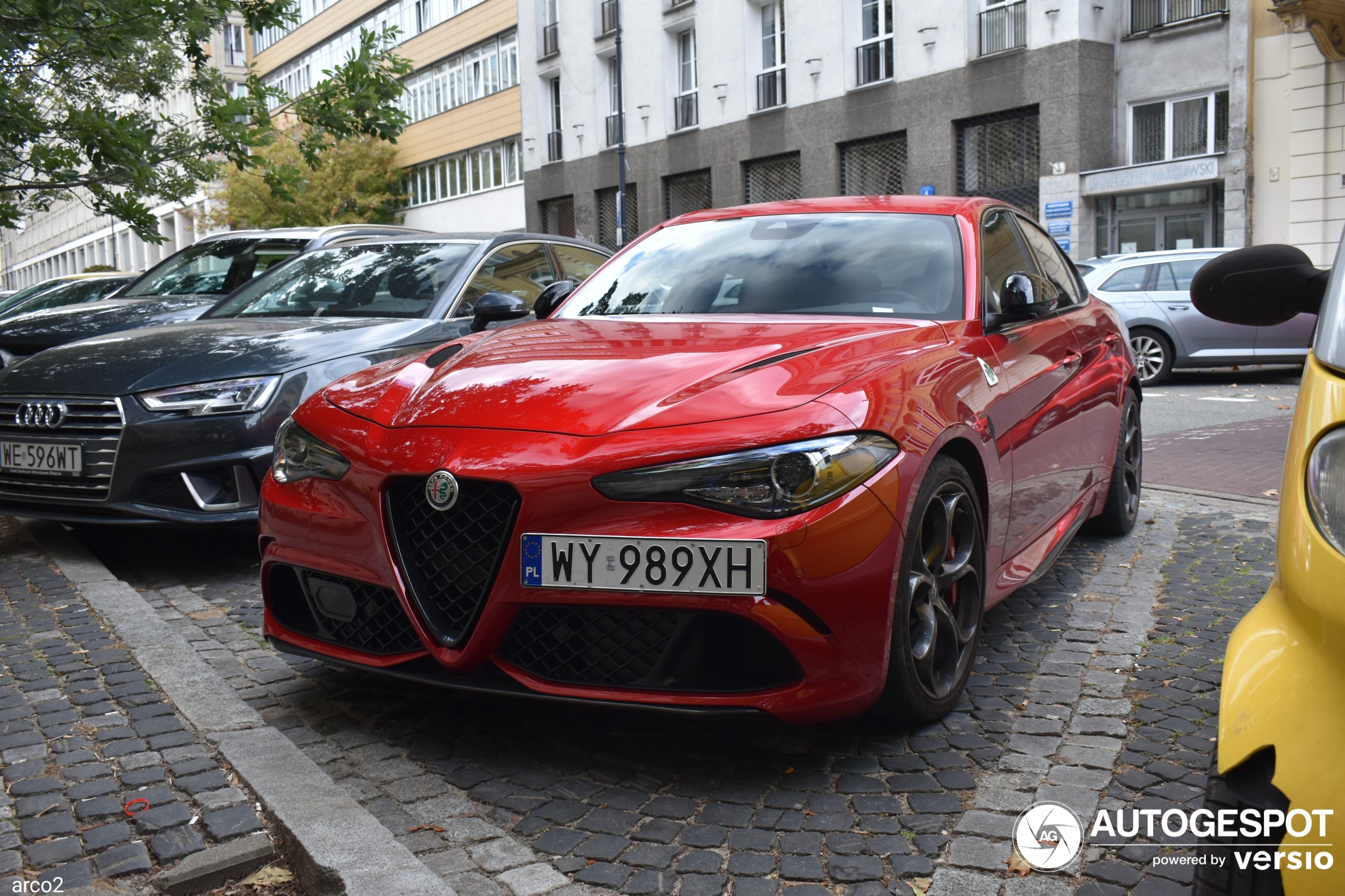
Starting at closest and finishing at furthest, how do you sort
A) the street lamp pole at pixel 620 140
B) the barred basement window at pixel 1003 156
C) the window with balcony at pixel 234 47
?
the barred basement window at pixel 1003 156 → the street lamp pole at pixel 620 140 → the window with balcony at pixel 234 47

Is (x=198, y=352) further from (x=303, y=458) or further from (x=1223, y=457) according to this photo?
(x=1223, y=457)

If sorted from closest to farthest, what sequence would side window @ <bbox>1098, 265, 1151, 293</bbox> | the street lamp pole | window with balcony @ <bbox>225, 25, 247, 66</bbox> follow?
side window @ <bbox>1098, 265, 1151, 293</bbox>
the street lamp pole
window with balcony @ <bbox>225, 25, 247, 66</bbox>

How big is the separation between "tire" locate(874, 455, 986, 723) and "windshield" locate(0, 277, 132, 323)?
12970mm

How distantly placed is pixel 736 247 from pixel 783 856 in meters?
2.47

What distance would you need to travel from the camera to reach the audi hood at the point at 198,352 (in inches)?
212

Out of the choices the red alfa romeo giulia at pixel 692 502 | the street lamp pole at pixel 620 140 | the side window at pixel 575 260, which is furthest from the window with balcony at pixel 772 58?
the red alfa romeo giulia at pixel 692 502

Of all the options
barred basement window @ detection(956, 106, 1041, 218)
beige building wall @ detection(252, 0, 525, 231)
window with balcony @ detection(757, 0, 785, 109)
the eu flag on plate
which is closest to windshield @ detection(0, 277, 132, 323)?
the eu flag on plate

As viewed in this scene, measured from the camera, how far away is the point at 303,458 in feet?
11.5

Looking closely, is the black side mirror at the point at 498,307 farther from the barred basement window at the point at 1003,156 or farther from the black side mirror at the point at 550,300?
the barred basement window at the point at 1003,156

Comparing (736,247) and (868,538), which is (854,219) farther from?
(868,538)

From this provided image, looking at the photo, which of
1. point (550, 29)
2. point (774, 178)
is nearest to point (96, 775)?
point (774, 178)

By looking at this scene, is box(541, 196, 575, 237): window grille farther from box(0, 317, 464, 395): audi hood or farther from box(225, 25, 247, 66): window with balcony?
box(225, 25, 247, 66): window with balcony

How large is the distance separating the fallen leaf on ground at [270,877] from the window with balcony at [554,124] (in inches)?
1471

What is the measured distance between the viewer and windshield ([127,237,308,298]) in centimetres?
912
